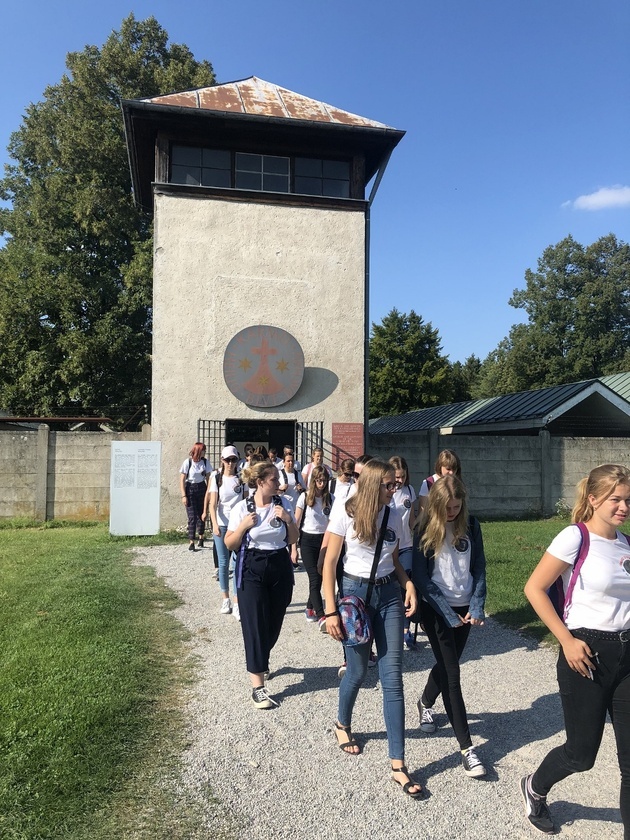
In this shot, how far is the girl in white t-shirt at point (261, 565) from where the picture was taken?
15.4ft

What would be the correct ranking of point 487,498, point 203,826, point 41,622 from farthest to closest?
point 487,498 < point 41,622 < point 203,826

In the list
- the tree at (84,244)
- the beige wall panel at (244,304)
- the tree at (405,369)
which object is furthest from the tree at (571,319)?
the beige wall panel at (244,304)

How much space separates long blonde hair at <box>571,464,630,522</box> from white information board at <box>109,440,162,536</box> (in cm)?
1019

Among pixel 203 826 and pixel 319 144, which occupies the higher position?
pixel 319 144

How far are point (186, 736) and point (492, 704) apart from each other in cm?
225

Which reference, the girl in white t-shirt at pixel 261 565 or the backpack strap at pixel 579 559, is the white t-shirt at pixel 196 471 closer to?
the girl in white t-shirt at pixel 261 565

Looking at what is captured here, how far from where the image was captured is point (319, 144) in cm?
1352

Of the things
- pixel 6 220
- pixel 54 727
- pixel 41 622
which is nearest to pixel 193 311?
pixel 41 622

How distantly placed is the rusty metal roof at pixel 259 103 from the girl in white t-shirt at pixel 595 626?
1214 cm

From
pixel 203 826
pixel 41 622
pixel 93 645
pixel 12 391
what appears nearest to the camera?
pixel 203 826

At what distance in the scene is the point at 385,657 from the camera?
3641 mm

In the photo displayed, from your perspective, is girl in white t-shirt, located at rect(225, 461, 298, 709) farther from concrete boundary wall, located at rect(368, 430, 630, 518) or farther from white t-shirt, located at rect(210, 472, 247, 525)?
concrete boundary wall, located at rect(368, 430, 630, 518)

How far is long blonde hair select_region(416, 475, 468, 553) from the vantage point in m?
3.89

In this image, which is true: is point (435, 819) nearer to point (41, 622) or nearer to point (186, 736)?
point (186, 736)
